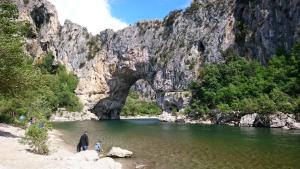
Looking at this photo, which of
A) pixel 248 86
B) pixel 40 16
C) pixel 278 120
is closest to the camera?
pixel 278 120

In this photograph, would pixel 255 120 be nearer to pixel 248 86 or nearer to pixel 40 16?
pixel 248 86

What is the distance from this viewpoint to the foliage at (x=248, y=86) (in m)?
64.5

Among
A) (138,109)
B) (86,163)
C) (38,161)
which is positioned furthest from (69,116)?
(86,163)

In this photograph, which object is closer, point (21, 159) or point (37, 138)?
point (21, 159)

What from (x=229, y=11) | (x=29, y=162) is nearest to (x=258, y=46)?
(x=229, y=11)

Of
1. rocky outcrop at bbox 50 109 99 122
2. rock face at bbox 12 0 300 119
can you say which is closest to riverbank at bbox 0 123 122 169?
rock face at bbox 12 0 300 119

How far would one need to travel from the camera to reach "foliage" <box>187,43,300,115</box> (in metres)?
64.5

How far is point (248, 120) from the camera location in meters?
66.6

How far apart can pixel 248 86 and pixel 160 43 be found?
36.9 meters

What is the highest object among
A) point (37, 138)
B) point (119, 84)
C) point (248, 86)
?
point (119, 84)

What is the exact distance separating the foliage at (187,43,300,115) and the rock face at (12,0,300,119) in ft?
15.9

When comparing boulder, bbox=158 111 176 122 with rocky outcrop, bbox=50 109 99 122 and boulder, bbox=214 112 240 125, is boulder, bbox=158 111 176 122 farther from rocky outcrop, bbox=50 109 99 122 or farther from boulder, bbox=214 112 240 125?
rocky outcrop, bbox=50 109 99 122

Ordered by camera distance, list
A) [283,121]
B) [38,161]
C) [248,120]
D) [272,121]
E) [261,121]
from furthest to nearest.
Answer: [248,120] < [261,121] < [272,121] < [283,121] < [38,161]

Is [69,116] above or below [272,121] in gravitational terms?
above
